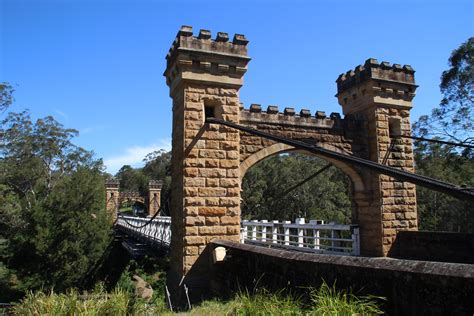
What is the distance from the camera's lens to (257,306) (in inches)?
155

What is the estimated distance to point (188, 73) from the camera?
26.3ft

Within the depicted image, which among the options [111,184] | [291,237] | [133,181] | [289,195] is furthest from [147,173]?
[291,237]

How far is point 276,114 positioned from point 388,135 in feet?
11.1

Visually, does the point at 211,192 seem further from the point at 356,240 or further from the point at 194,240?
the point at 356,240

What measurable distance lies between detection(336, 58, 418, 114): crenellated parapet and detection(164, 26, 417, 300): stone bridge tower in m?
0.03

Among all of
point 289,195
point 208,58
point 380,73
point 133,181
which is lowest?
point 289,195

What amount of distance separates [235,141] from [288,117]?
6.79ft

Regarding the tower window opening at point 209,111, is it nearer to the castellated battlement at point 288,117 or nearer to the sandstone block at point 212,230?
the castellated battlement at point 288,117

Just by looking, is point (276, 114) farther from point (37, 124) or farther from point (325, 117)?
point (37, 124)

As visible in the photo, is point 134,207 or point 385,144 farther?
point 134,207

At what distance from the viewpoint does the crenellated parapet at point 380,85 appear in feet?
33.2

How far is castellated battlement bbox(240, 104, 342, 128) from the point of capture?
30.0 feet

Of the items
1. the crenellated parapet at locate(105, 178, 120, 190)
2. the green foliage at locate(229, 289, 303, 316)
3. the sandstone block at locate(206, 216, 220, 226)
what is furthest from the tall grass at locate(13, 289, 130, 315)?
the crenellated parapet at locate(105, 178, 120, 190)

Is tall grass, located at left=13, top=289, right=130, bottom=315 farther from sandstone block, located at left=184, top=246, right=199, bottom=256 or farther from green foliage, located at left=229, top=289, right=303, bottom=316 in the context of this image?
sandstone block, located at left=184, top=246, right=199, bottom=256
